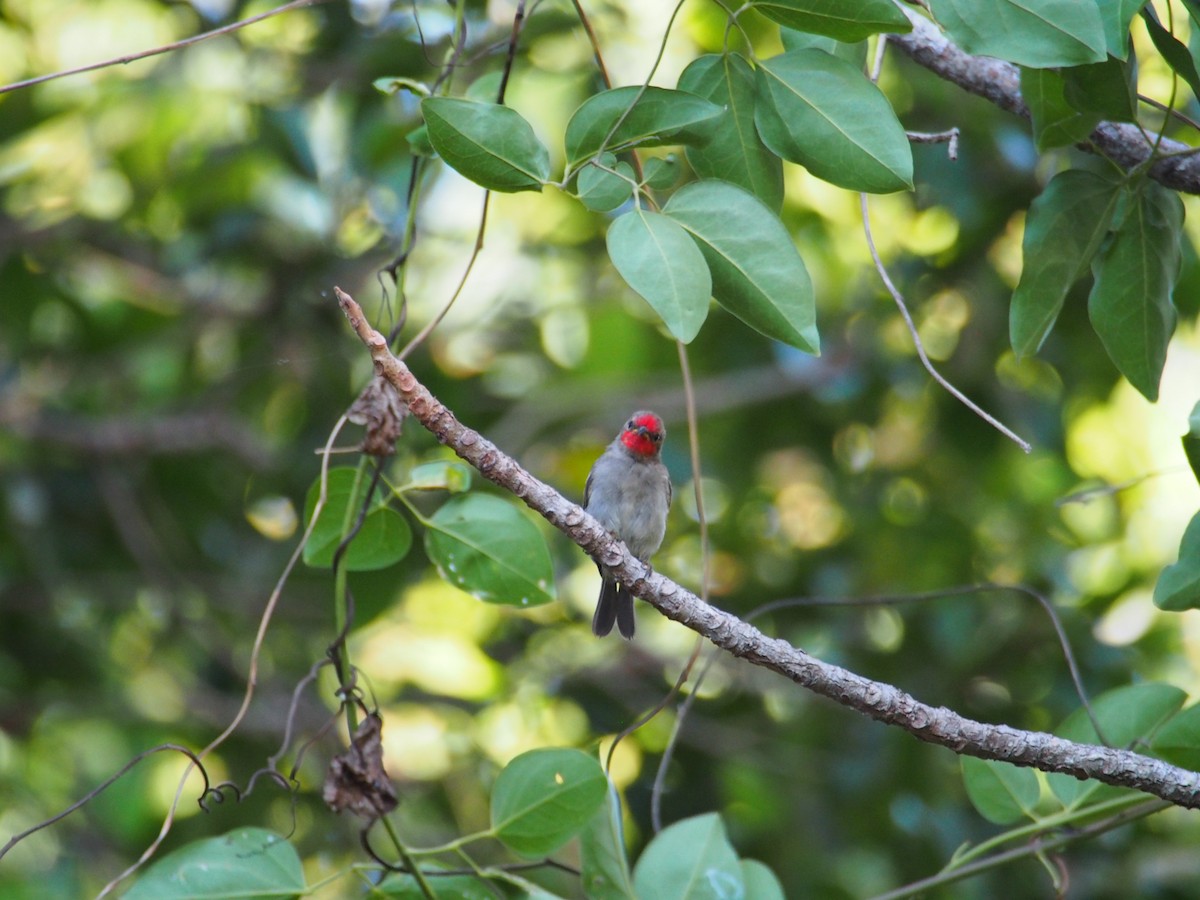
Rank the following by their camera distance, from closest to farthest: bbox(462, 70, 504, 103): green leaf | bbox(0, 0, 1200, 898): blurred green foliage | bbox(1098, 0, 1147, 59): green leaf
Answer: bbox(1098, 0, 1147, 59): green leaf → bbox(462, 70, 504, 103): green leaf → bbox(0, 0, 1200, 898): blurred green foliage

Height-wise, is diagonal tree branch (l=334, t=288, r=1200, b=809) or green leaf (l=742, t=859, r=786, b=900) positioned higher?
diagonal tree branch (l=334, t=288, r=1200, b=809)

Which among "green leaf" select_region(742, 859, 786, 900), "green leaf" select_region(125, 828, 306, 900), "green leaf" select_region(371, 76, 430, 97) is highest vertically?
"green leaf" select_region(371, 76, 430, 97)

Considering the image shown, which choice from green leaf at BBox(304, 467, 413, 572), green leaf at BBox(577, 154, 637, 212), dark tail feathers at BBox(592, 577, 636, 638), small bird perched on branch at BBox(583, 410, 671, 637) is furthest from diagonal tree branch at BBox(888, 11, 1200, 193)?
dark tail feathers at BBox(592, 577, 636, 638)

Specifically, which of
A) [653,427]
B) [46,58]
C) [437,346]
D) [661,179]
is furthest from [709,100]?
[46,58]

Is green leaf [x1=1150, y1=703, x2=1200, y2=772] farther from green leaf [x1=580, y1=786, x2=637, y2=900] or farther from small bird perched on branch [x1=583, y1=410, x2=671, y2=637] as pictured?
small bird perched on branch [x1=583, y1=410, x2=671, y2=637]

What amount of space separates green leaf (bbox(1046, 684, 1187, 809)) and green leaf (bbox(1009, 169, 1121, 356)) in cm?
89

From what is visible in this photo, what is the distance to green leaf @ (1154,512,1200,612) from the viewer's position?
228 cm

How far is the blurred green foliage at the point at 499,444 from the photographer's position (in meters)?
5.23

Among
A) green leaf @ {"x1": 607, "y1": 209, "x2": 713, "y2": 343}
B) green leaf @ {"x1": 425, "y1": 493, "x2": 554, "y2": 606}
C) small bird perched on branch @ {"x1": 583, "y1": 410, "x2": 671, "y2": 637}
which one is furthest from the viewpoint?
small bird perched on branch @ {"x1": 583, "y1": 410, "x2": 671, "y2": 637}

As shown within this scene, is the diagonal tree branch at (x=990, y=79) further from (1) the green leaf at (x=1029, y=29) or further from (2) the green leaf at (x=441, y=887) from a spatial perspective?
(2) the green leaf at (x=441, y=887)

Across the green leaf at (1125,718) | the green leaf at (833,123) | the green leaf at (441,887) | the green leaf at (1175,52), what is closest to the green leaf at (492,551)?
the green leaf at (441,887)

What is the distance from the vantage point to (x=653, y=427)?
5098 mm

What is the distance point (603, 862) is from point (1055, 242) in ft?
5.28

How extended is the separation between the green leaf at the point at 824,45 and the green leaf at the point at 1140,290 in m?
0.66
